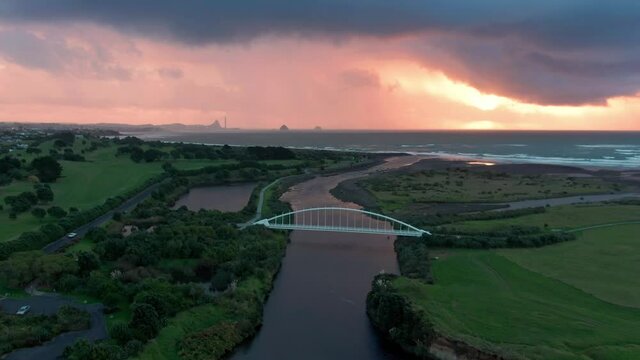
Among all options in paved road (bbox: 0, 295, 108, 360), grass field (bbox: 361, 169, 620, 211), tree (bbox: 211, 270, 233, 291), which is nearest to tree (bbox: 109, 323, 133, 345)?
paved road (bbox: 0, 295, 108, 360)

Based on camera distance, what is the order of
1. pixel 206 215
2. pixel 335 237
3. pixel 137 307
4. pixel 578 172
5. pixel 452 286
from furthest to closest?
1. pixel 578 172
2. pixel 206 215
3. pixel 335 237
4. pixel 452 286
5. pixel 137 307

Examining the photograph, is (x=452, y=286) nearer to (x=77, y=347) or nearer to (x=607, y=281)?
(x=607, y=281)

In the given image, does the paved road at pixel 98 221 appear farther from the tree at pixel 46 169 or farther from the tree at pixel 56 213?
the tree at pixel 46 169

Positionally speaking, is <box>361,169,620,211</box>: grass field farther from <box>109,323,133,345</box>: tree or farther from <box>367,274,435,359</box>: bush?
<box>109,323,133,345</box>: tree

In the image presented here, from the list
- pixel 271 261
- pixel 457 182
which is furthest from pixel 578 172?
pixel 271 261

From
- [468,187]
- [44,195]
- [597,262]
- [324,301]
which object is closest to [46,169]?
[44,195]

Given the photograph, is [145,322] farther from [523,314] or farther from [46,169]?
[46,169]
